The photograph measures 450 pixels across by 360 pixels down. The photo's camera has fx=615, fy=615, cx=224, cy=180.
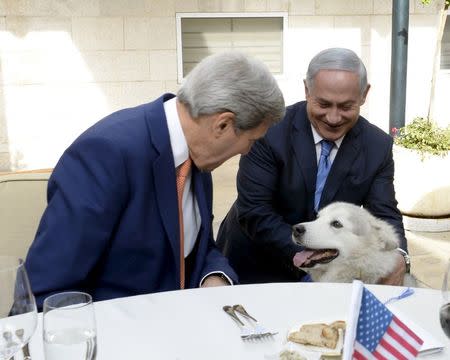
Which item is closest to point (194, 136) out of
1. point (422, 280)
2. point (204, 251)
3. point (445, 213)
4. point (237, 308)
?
point (204, 251)

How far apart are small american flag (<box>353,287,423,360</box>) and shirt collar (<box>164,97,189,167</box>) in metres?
1.06

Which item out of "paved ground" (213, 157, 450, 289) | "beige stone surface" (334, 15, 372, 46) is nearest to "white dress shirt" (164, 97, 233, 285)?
"paved ground" (213, 157, 450, 289)

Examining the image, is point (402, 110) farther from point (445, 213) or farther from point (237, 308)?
point (237, 308)

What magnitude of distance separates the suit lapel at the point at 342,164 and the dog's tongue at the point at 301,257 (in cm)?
25

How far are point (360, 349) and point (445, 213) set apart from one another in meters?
4.79

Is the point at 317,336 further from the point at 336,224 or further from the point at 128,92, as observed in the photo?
the point at 128,92

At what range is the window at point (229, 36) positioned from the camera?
852 centimetres

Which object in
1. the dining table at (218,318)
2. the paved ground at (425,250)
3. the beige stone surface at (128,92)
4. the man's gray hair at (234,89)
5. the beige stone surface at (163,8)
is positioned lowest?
the paved ground at (425,250)

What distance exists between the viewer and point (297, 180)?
2.98 metres

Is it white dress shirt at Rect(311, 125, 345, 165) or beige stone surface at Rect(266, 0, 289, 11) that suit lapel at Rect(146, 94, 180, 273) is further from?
beige stone surface at Rect(266, 0, 289, 11)

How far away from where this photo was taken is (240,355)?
156cm

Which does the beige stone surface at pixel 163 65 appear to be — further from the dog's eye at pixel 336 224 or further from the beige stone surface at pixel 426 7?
the dog's eye at pixel 336 224

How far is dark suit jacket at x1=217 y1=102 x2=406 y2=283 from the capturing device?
2.98 m

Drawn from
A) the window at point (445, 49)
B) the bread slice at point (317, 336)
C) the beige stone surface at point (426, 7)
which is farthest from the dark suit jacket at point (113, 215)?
the window at point (445, 49)
